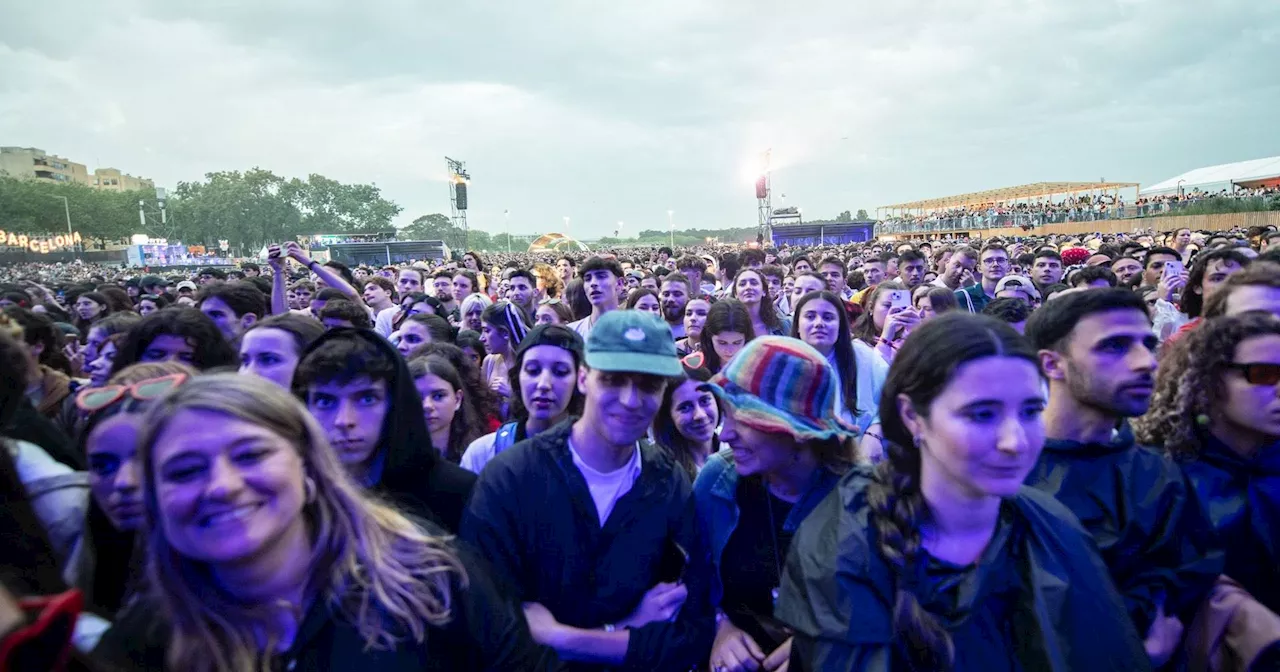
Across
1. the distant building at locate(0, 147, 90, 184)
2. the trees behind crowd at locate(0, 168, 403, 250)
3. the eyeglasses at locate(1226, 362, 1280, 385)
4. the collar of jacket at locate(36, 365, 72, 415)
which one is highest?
the distant building at locate(0, 147, 90, 184)

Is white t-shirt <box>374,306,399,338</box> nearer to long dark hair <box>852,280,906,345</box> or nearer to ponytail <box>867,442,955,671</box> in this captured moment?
long dark hair <box>852,280,906,345</box>

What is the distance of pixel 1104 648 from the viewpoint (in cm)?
160

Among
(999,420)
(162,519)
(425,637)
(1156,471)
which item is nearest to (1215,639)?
(1156,471)

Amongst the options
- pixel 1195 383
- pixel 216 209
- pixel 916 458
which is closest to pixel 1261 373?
pixel 1195 383

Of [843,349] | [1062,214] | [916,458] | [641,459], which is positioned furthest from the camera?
[1062,214]

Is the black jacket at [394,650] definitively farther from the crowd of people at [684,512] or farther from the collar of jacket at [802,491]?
Answer: the collar of jacket at [802,491]

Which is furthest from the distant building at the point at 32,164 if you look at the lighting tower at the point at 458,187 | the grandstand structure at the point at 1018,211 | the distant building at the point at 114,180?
the grandstand structure at the point at 1018,211

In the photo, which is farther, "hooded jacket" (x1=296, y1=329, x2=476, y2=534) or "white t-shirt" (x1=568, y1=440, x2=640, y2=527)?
"hooded jacket" (x1=296, y1=329, x2=476, y2=534)

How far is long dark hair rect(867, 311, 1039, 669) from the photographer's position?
1640mm

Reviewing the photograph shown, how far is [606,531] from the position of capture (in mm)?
2178

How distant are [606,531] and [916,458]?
103 centimetres

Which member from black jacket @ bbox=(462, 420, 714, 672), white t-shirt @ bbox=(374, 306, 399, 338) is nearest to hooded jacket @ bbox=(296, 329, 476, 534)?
black jacket @ bbox=(462, 420, 714, 672)

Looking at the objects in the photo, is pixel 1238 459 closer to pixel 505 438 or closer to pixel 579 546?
pixel 579 546

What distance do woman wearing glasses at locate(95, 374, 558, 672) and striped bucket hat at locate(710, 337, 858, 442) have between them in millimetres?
1084
